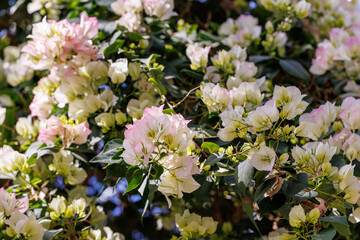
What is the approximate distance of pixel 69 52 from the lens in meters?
1.06

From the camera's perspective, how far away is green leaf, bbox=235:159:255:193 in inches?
29.5

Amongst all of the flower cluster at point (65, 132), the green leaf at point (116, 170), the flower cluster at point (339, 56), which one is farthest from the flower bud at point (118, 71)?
the flower cluster at point (339, 56)

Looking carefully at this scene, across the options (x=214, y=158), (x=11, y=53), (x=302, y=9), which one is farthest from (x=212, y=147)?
(x=11, y=53)

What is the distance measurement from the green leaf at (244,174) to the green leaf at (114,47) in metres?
0.46

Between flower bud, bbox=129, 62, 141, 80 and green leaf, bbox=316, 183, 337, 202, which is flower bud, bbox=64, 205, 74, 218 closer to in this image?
flower bud, bbox=129, 62, 141, 80

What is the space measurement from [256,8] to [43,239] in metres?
1.01

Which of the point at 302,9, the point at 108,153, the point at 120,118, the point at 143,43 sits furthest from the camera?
the point at 302,9

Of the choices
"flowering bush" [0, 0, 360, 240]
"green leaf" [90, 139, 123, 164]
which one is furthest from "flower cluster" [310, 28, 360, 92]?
"green leaf" [90, 139, 123, 164]

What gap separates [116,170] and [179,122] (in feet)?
0.59

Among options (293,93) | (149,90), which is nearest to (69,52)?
(149,90)

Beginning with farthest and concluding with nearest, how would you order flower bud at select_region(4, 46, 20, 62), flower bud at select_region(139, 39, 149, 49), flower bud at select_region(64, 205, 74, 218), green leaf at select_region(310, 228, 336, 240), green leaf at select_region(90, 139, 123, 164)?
flower bud at select_region(4, 46, 20, 62) < flower bud at select_region(139, 39, 149, 49) < flower bud at select_region(64, 205, 74, 218) < green leaf at select_region(90, 139, 123, 164) < green leaf at select_region(310, 228, 336, 240)

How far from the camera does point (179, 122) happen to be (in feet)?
2.58

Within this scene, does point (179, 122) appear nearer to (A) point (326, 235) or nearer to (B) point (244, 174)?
(B) point (244, 174)

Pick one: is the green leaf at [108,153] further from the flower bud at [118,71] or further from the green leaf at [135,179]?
the flower bud at [118,71]
